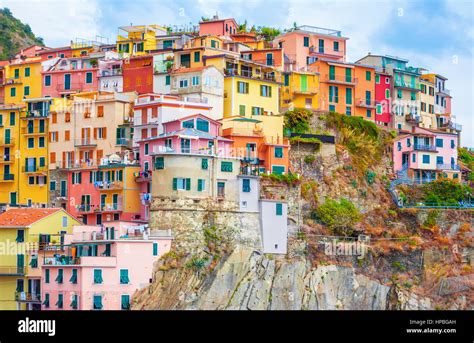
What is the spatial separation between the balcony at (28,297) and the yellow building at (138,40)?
28.1 m

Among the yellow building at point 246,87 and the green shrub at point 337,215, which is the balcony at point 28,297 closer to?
the yellow building at point 246,87

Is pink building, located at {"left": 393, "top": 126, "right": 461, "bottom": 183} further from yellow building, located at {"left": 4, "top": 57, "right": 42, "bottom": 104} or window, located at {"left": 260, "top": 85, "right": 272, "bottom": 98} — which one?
yellow building, located at {"left": 4, "top": 57, "right": 42, "bottom": 104}

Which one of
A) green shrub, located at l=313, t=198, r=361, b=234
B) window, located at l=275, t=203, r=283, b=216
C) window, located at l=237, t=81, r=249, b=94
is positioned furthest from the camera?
window, located at l=237, t=81, r=249, b=94

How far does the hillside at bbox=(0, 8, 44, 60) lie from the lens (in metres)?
158

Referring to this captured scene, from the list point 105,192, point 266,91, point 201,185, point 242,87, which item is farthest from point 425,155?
point 105,192

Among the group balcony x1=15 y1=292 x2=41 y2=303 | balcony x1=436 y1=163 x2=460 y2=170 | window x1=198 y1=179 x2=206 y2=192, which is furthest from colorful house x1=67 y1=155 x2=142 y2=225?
balcony x1=436 y1=163 x2=460 y2=170

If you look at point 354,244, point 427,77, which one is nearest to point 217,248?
point 354,244

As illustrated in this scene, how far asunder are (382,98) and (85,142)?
27933 millimetres

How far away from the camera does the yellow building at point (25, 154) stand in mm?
102500

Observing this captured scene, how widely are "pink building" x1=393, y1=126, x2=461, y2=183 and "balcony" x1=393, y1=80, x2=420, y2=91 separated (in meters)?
5.73

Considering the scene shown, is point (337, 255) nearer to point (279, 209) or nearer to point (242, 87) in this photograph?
point (279, 209)

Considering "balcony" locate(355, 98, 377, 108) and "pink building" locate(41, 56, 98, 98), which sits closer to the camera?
"pink building" locate(41, 56, 98, 98)

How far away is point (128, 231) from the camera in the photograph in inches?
3408

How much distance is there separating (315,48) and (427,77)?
13.5 metres
